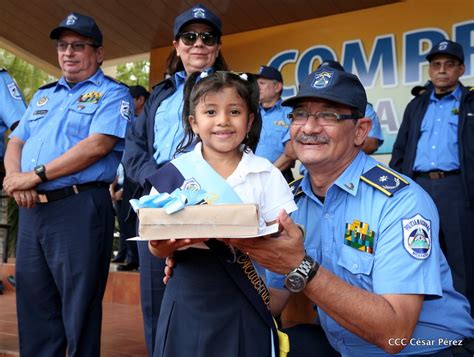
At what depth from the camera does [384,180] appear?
1943 millimetres

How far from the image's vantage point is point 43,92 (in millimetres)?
→ 3428

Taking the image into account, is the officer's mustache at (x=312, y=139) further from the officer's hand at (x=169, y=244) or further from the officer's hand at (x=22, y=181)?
the officer's hand at (x=22, y=181)

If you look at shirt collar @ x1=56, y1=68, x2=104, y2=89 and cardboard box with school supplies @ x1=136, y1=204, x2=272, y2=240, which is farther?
shirt collar @ x1=56, y1=68, x2=104, y2=89

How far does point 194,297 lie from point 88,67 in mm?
2097

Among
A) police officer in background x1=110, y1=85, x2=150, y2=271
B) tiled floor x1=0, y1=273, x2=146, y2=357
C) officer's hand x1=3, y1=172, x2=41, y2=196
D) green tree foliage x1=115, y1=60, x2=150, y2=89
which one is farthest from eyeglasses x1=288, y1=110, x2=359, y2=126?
green tree foliage x1=115, y1=60, x2=150, y2=89

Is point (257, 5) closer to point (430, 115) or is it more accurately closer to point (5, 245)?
point (430, 115)

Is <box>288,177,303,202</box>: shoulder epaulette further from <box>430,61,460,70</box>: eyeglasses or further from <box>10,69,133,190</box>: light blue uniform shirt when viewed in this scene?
<box>430,61,460,70</box>: eyeglasses

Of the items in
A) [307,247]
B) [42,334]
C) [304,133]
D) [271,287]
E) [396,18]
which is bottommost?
[42,334]

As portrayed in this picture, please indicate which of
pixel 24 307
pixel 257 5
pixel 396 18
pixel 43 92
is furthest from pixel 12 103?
pixel 396 18

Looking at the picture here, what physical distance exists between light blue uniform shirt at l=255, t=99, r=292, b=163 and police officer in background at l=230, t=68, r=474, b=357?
215 centimetres

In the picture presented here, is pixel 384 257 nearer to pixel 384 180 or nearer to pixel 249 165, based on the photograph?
pixel 384 180

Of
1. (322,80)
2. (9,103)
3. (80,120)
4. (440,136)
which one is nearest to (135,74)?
(9,103)

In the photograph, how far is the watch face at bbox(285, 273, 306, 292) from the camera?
1567 mm

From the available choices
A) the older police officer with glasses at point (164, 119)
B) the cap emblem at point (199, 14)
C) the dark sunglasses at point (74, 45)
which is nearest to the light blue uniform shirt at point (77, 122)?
the dark sunglasses at point (74, 45)
